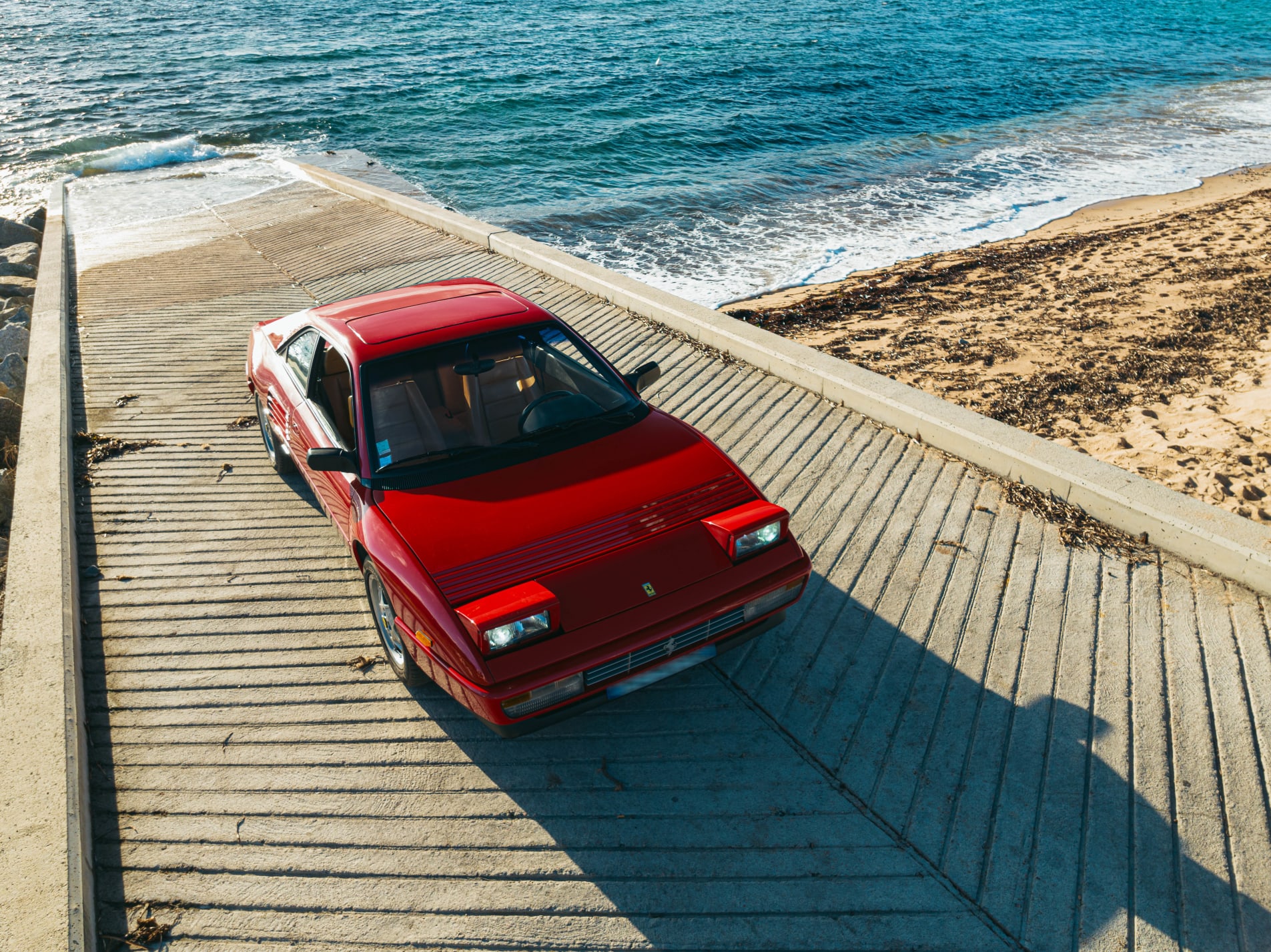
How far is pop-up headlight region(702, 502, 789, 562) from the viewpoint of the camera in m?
3.55

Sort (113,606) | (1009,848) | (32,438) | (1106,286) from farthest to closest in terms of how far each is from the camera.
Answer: (1106,286)
(32,438)
(113,606)
(1009,848)

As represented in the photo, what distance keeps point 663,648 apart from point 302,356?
316cm

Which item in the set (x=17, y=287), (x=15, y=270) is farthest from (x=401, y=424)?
(x=15, y=270)

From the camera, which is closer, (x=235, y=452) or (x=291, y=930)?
(x=291, y=930)

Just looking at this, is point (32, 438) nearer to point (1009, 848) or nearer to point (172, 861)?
point (172, 861)

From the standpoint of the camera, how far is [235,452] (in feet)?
20.9

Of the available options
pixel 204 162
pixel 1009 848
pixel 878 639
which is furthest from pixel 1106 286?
pixel 204 162

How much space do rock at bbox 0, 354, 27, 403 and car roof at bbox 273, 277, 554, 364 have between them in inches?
182

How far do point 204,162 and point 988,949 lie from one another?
2345cm

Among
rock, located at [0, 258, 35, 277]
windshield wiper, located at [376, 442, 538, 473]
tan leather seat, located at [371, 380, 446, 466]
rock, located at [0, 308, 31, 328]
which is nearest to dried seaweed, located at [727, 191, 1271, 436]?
windshield wiper, located at [376, 442, 538, 473]

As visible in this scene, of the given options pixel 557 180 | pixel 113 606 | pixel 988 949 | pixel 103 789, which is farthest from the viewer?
pixel 557 180

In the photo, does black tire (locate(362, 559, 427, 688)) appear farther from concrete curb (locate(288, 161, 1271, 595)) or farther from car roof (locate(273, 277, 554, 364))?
concrete curb (locate(288, 161, 1271, 595))

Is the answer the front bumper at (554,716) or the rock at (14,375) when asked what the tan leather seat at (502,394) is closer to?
the front bumper at (554,716)

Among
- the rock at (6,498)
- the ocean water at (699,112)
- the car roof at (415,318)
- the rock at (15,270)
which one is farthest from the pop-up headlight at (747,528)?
the rock at (15,270)
